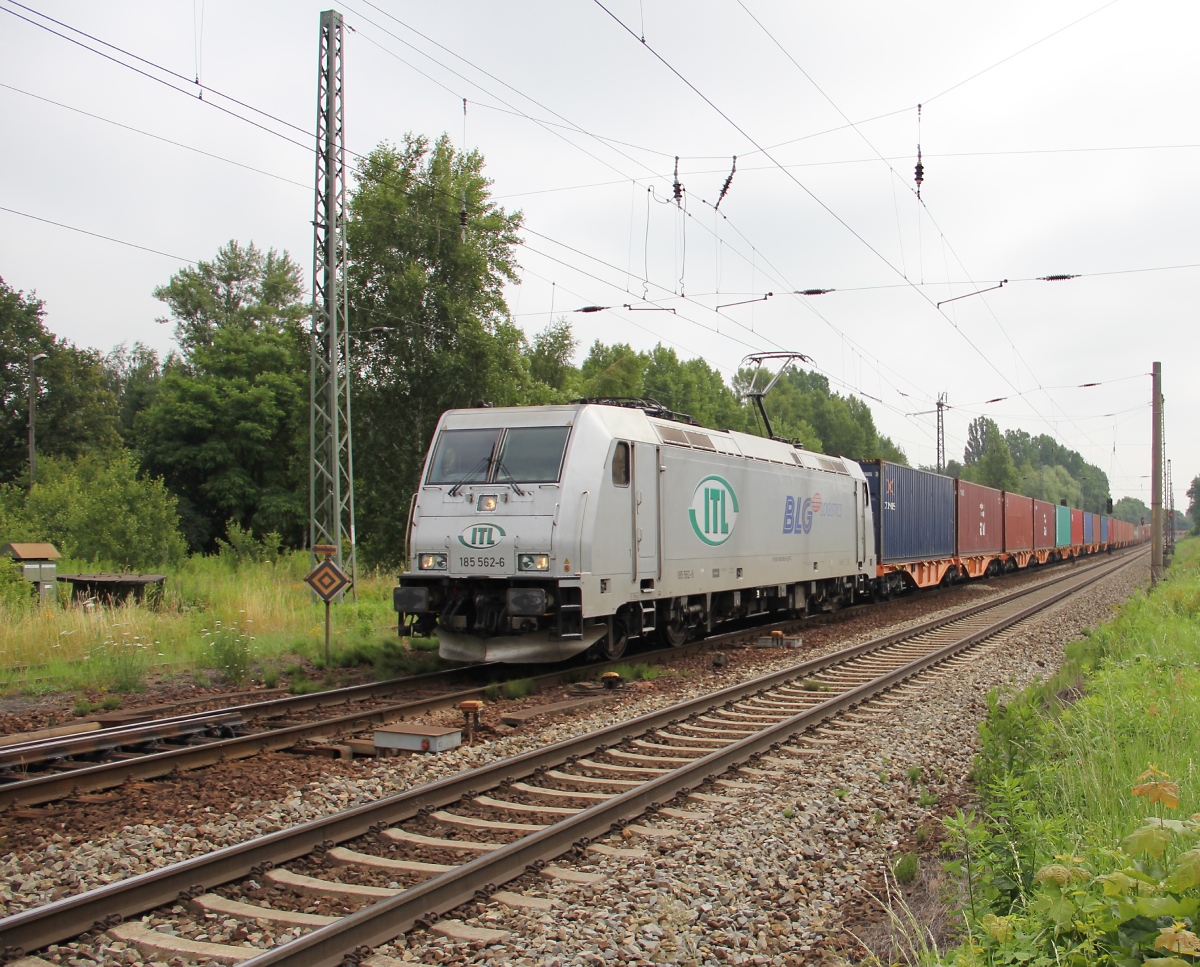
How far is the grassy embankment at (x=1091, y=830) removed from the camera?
305 cm

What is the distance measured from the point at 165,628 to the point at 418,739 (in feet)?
25.4

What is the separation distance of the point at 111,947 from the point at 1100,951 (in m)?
4.00

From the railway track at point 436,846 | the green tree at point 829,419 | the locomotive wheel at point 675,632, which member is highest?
the green tree at point 829,419

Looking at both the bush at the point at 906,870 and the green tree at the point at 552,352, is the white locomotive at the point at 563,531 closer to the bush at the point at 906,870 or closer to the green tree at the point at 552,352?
the bush at the point at 906,870

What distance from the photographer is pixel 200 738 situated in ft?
27.5

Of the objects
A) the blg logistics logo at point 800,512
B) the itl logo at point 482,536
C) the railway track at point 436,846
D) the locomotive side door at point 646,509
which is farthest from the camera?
the blg logistics logo at point 800,512

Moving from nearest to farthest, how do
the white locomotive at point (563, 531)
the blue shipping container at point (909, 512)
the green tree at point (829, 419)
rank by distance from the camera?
1. the white locomotive at point (563, 531)
2. the blue shipping container at point (909, 512)
3. the green tree at point (829, 419)

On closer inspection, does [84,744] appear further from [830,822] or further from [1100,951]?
[1100,951]

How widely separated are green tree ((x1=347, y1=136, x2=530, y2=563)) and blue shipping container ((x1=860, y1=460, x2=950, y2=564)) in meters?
10.5

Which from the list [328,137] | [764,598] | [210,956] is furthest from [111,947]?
[328,137]

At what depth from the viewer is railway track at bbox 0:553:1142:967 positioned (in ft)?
14.4

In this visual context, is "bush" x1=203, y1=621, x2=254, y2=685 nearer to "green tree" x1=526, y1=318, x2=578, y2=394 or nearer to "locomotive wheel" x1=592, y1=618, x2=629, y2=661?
"locomotive wheel" x1=592, y1=618, x2=629, y2=661

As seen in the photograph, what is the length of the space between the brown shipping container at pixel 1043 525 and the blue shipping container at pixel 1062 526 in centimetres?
118

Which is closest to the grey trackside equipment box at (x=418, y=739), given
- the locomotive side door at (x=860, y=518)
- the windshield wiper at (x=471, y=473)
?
the windshield wiper at (x=471, y=473)
